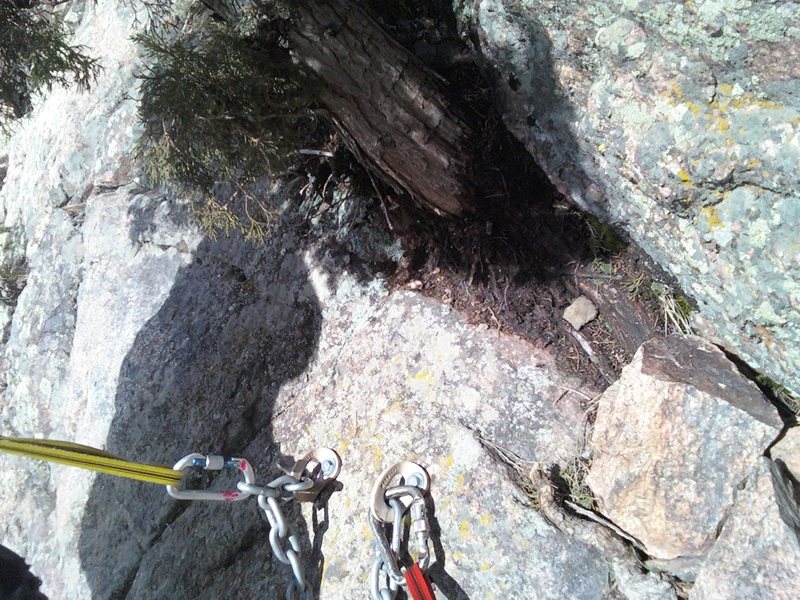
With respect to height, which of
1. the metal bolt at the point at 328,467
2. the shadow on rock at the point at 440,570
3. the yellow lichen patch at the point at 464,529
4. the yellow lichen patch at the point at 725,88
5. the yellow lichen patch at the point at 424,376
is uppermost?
the yellow lichen patch at the point at 725,88

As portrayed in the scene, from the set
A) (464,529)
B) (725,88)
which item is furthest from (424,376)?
(725,88)

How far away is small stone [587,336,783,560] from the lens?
101 inches

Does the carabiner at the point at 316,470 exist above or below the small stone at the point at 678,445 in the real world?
below

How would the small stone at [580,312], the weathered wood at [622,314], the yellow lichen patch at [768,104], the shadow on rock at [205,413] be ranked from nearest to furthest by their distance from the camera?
the yellow lichen patch at [768,104] → the weathered wood at [622,314] → the small stone at [580,312] → the shadow on rock at [205,413]

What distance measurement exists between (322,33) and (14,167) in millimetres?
5605

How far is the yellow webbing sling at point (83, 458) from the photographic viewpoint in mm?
2787

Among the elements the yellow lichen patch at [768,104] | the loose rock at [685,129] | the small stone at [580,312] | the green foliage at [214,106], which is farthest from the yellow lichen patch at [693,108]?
the green foliage at [214,106]

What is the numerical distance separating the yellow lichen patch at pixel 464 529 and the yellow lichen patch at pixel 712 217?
5.46ft

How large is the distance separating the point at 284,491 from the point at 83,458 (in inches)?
38.6

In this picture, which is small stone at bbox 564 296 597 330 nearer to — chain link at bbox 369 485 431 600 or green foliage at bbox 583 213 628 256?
green foliage at bbox 583 213 628 256

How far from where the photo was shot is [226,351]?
4.25 meters

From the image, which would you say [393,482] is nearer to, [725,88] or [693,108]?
[693,108]

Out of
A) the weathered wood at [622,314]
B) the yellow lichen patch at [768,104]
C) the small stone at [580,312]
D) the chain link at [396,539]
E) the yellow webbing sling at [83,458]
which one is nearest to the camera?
the yellow lichen patch at [768,104]

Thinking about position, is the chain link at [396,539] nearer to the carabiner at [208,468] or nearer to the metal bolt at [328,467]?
the metal bolt at [328,467]
